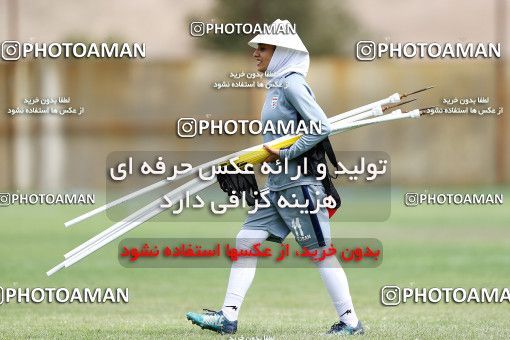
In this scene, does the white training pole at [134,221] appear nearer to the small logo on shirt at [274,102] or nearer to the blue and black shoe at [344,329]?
the small logo on shirt at [274,102]

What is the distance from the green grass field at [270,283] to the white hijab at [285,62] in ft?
6.59

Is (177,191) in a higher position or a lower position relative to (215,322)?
higher

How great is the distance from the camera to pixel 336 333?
939cm

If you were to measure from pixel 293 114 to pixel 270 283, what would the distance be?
729 cm

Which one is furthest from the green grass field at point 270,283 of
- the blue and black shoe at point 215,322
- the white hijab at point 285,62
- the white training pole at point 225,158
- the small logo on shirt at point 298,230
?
the white hijab at point 285,62

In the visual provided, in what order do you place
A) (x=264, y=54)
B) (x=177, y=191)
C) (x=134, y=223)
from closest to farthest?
(x=264, y=54)
(x=134, y=223)
(x=177, y=191)

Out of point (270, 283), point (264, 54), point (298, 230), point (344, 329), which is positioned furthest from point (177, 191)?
point (270, 283)

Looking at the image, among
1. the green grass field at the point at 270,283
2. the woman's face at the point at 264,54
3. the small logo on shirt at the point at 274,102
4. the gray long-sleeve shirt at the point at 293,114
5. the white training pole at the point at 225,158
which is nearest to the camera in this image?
the gray long-sleeve shirt at the point at 293,114

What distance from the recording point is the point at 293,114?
9.27m

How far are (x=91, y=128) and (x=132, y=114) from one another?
163 centimetres

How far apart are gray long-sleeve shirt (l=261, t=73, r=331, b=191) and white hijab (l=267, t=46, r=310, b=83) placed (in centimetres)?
7

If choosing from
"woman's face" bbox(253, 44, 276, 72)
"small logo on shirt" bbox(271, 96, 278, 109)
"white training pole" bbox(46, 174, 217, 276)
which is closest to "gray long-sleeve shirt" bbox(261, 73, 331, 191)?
"small logo on shirt" bbox(271, 96, 278, 109)

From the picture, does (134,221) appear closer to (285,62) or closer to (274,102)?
(274,102)

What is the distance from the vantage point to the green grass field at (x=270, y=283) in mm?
10383
